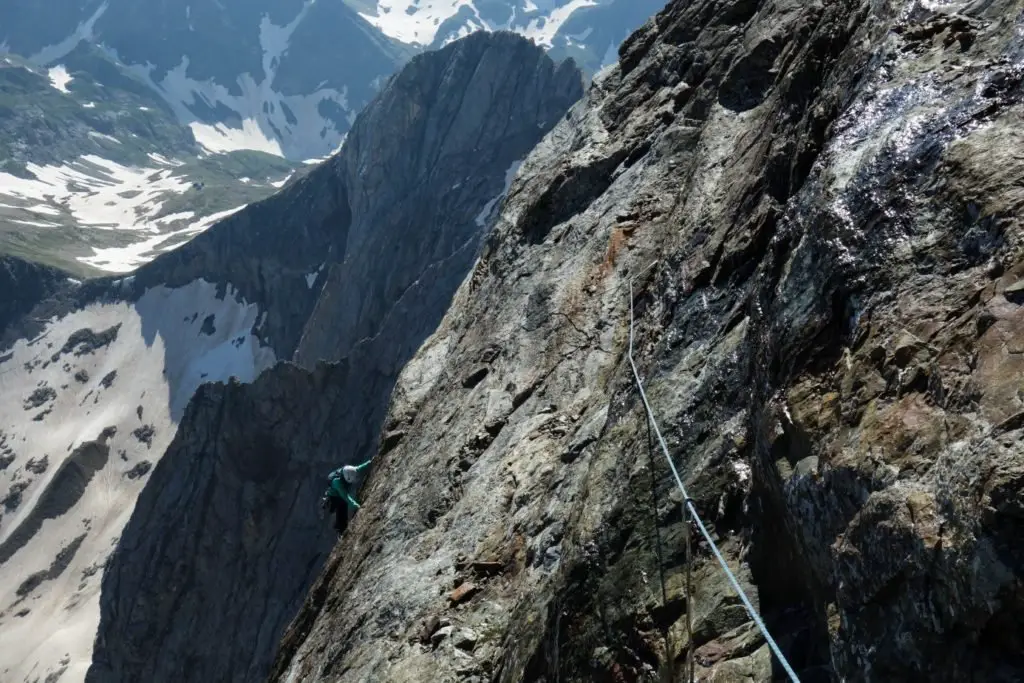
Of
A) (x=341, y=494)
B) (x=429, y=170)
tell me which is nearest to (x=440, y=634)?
(x=341, y=494)

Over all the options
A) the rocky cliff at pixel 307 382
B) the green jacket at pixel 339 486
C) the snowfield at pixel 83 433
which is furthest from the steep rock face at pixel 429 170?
the green jacket at pixel 339 486

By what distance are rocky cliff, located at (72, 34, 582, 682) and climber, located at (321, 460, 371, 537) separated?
6538 centimetres

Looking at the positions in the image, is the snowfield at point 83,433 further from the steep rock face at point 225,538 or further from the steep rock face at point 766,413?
the steep rock face at point 766,413

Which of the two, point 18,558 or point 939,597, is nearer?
point 939,597

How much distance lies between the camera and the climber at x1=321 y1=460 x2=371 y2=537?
22.9m

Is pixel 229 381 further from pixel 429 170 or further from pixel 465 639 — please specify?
pixel 465 639

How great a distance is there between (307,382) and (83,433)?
58.1m

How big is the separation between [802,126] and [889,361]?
5.46m

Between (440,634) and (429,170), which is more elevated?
(429,170)

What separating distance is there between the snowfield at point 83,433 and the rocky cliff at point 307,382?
6890mm

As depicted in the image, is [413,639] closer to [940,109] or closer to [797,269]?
[797,269]

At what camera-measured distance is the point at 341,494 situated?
23031 mm

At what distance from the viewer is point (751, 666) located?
7.70m

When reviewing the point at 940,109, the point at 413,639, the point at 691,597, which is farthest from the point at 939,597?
the point at 413,639
